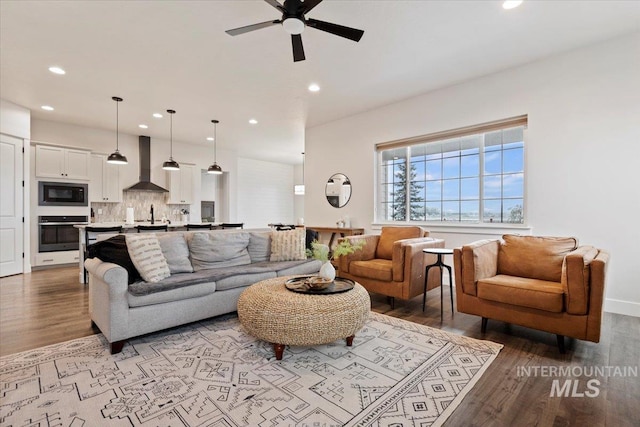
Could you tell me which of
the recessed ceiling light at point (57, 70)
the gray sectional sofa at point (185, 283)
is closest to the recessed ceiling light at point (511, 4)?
the gray sectional sofa at point (185, 283)

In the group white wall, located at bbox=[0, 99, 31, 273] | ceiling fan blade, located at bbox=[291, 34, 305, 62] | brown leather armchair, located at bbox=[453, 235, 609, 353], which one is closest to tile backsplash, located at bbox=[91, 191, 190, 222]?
white wall, located at bbox=[0, 99, 31, 273]

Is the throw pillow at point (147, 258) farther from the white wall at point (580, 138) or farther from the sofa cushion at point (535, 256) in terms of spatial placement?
the white wall at point (580, 138)

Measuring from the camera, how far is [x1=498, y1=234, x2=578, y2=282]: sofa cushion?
2.91m

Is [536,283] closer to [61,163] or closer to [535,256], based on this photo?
[535,256]

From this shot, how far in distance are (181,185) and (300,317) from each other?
694cm

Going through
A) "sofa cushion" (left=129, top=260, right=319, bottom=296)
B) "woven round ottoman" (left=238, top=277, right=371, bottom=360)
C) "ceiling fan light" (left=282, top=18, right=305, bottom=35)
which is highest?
"ceiling fan light" (left=282, top=18, right=305, bottom=35)

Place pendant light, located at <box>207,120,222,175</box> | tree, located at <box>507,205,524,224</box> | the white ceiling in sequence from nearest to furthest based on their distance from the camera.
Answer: the white ceiling
tree, located at <box>507,205,524,224</box>
pendant light, located at <box>207,120,222,175</box>

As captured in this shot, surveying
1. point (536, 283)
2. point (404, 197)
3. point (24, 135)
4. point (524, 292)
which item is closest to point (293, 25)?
point (524, 292)

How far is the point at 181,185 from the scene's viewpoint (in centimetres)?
800

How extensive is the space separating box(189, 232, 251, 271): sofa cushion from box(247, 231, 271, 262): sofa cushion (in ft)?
0.40

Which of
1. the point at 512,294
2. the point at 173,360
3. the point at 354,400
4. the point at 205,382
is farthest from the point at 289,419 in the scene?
the point at 512,294

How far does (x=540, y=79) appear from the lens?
3.81 metres

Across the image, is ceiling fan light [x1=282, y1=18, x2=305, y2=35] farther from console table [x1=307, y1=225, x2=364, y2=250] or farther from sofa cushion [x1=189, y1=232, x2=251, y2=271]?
console table [x1=307, y1=225, x2=364, y2=250]

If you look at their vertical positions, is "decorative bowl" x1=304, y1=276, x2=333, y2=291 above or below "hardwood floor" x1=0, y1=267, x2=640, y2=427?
above
